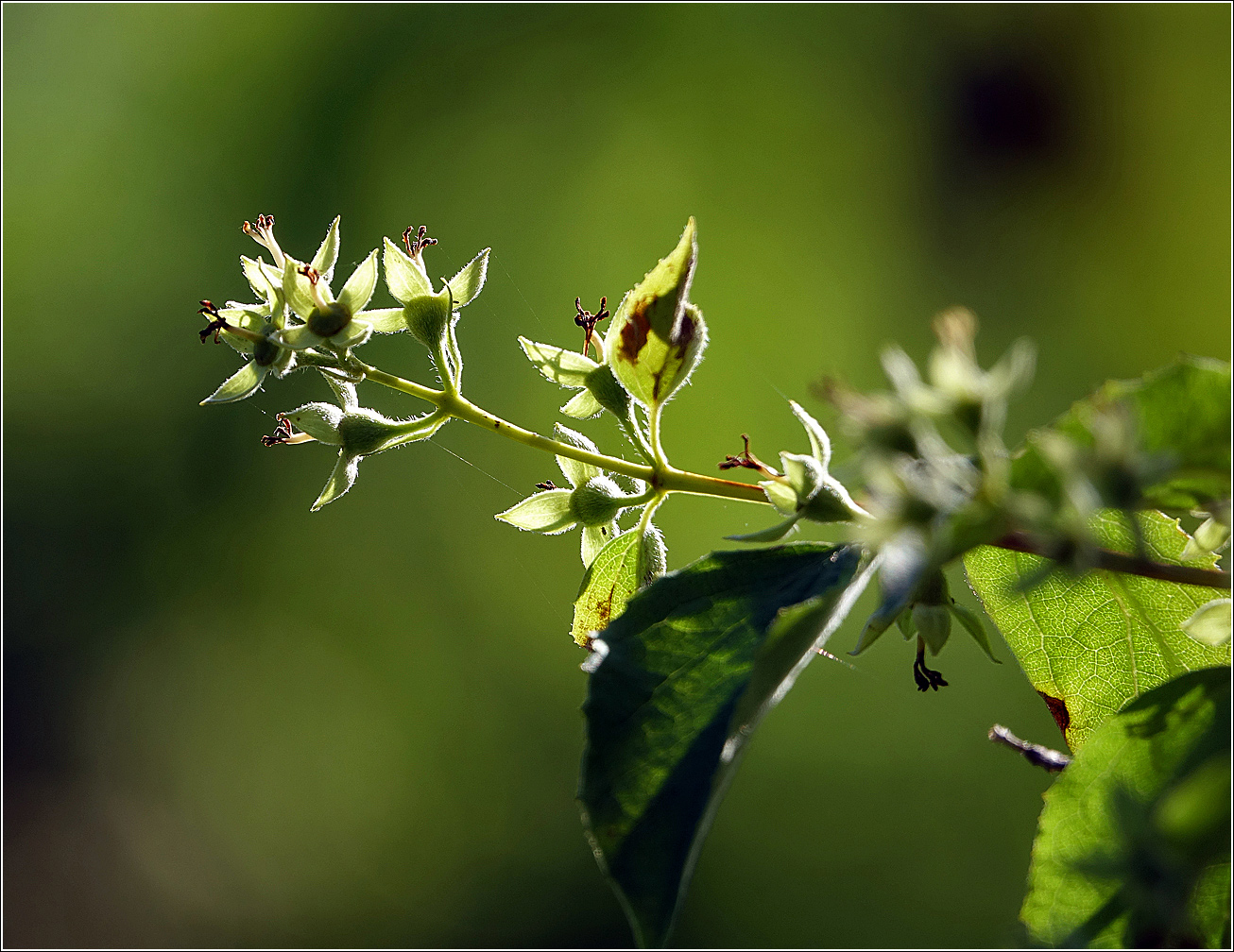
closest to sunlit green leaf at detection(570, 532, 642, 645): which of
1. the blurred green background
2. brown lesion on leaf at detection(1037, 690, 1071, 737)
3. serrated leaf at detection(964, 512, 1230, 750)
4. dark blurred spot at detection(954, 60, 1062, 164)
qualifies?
serrated leaf at detection(964, 512, 1230, 750)

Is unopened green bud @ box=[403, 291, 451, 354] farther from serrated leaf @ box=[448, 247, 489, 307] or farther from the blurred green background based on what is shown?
the blurred green background

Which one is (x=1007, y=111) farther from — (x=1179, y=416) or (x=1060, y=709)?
(x=1179, y=416)

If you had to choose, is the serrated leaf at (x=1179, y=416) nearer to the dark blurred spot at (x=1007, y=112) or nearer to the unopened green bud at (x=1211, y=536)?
the unopened green bud at (x=1211, y=536)

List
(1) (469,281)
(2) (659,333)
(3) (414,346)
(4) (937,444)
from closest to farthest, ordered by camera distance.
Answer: (4) (937,444) < (2) (659,333) < (1) (469,281) < (3) (414,346)

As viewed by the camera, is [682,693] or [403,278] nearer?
[682,693]

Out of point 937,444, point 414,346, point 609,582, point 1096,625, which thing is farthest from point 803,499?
point 414,346

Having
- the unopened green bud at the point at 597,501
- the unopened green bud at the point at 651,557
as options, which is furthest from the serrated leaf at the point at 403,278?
the unopened green bud at the point at 651,557
